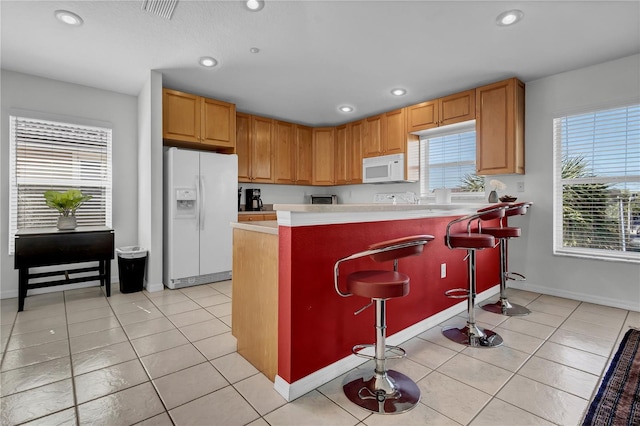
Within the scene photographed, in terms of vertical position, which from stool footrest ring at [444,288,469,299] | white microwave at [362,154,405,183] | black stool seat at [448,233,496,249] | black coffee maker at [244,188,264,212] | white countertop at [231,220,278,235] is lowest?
stool footrest ring at [444,288,469,299]

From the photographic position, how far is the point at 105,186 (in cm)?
411

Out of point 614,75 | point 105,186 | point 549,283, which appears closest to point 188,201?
point 105,186

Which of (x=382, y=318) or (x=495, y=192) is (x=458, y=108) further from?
(x=382, y=318)

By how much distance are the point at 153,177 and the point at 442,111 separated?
3808 mm

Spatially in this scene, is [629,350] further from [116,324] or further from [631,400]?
[116,324]

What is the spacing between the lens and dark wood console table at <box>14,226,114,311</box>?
121 inches

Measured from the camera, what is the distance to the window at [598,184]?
3.16 meters

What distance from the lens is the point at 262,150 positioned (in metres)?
5.23

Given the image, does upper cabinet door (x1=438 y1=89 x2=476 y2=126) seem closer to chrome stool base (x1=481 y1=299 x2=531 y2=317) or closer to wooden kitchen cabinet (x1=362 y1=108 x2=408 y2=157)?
wooden kitchen cabinet (x1=362 y1=108 x2=408 y2=157)

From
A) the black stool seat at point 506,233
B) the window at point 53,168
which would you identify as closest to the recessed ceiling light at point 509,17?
the black stool seat at point 506,233

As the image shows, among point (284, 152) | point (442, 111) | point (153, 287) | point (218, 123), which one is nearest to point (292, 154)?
point (284, 152)

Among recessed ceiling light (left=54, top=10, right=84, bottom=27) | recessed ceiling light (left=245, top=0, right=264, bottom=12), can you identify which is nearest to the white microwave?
recessed ceiling light (left=245, top=0, right=264, bottom=12)

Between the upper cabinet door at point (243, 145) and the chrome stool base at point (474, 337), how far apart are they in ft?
12.2

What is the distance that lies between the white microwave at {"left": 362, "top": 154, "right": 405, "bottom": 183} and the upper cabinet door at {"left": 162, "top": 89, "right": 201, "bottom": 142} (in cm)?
263
